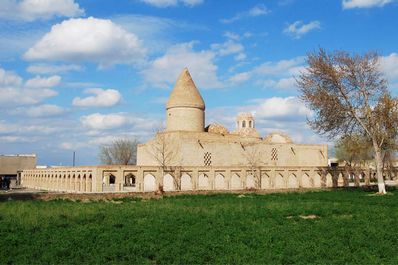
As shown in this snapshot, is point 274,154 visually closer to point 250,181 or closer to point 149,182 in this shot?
point 250,181

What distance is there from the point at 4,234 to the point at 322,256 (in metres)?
7.53

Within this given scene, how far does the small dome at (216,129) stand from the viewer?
43438 mm

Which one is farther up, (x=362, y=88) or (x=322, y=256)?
(x=362, y=88)

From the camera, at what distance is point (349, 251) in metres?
9.08

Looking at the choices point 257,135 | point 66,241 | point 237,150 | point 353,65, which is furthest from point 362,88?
point 66,241

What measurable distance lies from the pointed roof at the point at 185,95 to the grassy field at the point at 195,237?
2497cm

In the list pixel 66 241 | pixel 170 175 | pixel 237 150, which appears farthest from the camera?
pixel 237 150

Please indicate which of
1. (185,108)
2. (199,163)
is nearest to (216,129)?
(185,108)

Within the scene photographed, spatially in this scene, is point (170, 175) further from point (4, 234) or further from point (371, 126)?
point (4, 234)

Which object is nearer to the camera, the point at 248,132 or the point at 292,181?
the point at 292,181

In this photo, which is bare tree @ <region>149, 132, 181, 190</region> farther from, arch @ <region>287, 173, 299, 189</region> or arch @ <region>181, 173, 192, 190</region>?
arch @ <region>287, 173, 299, 189</region>

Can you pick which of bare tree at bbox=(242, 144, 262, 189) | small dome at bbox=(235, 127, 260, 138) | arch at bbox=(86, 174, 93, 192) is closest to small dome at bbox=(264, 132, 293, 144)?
small dome at bbox=(235, 127, 260, 138)

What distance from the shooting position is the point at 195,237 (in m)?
10.2

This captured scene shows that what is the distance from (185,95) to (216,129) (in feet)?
19.7
